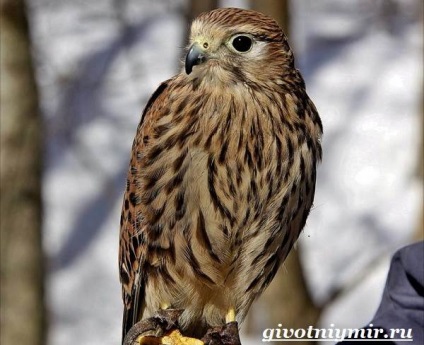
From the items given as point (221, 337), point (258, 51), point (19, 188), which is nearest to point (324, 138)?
point (19, 188)

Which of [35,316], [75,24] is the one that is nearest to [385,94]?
[75,24]

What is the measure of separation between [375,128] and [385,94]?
66 centimetres

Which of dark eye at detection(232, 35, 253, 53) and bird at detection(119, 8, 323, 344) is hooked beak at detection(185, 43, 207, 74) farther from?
dark eye at detection(232, 35, 253, 53)

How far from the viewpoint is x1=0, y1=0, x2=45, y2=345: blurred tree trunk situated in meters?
4.61

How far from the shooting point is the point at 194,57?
110 inches

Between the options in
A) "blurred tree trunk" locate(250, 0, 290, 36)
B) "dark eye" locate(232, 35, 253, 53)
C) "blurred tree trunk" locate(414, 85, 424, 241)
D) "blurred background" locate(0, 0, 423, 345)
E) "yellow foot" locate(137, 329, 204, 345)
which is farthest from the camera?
"blurred background" locate(0, 0, 423, 345)

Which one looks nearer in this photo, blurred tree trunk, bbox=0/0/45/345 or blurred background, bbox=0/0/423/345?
blurred tree trunk, bbox=0/0/45/345

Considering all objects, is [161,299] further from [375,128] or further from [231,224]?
[375,128]

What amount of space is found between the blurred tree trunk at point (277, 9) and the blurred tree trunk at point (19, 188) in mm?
1313

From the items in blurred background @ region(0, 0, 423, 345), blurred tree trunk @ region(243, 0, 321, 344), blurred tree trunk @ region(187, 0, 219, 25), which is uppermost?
blurred background @ region(0, 0, 423, 345)

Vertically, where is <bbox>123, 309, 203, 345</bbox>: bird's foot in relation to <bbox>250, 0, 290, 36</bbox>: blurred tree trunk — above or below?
below

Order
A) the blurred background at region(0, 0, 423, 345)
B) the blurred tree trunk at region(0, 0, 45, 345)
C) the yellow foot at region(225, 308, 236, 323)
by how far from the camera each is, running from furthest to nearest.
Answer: the blurred background at region(0, 0, 423, 345) < the blurred tree trunk at region(0, 0, 45, 345) < the yellow foot at region(225, 308, 236, 323)

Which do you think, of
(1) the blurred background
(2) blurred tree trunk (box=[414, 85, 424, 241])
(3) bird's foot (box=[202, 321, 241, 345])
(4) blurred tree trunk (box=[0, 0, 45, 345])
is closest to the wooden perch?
(3) bird's foot (box=[202, 321, 241, 345])

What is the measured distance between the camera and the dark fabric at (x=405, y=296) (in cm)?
292
